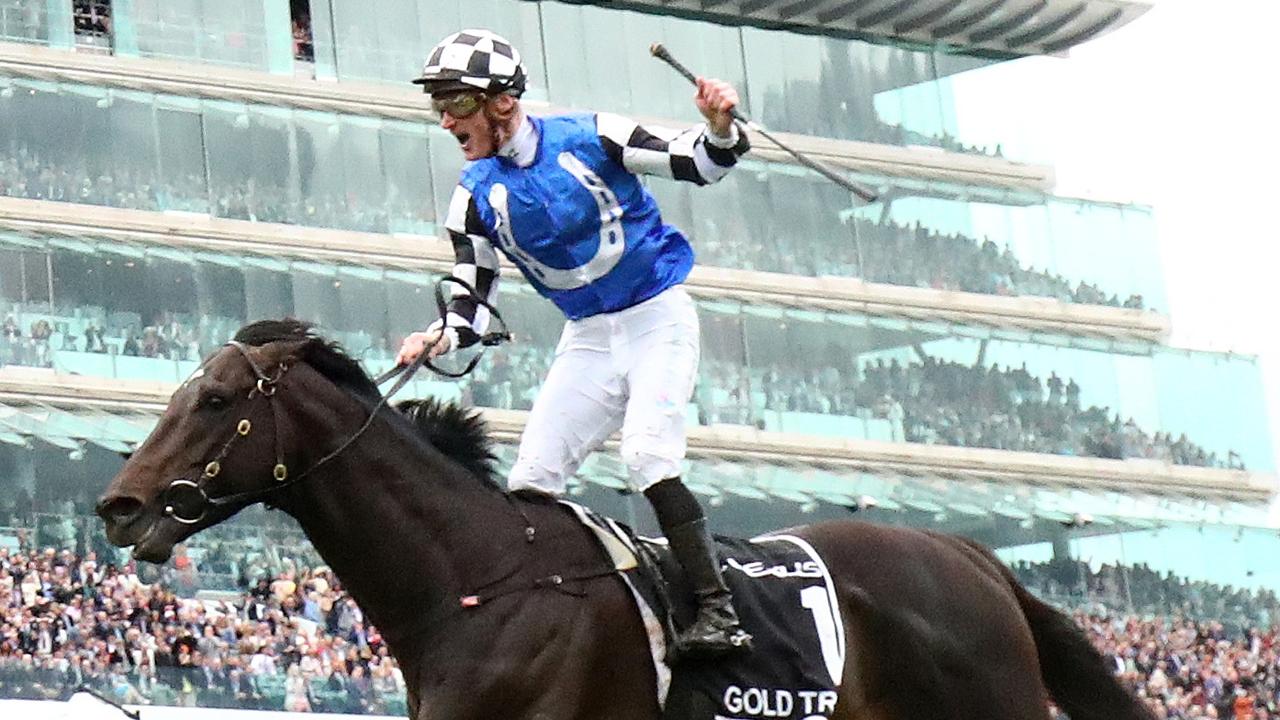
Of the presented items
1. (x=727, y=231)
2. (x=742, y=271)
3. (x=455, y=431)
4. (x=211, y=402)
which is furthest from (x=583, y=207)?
(x=727, y=231)

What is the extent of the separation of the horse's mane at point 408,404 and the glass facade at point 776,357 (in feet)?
59.0

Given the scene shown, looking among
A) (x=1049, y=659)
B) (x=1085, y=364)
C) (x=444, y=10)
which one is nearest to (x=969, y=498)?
(x=1085, y=364)

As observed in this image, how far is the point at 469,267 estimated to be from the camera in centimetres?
749

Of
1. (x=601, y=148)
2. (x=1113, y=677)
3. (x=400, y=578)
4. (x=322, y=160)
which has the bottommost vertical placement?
(x=1113, y=677)

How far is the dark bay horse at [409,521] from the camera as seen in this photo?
654 cm

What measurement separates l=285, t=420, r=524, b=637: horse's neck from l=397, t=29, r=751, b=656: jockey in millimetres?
394

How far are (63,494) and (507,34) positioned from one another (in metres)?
8.90

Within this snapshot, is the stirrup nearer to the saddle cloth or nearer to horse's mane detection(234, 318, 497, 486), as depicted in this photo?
the saddle cloth

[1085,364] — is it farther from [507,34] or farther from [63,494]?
[63,494]

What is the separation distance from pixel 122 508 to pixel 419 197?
21956 mm

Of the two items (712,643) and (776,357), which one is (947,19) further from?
(712,643)

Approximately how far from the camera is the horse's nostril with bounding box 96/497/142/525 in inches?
253

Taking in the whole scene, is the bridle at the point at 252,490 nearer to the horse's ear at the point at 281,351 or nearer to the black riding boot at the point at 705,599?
the horse's ear at the point at 281,351

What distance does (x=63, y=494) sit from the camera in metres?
23.5
